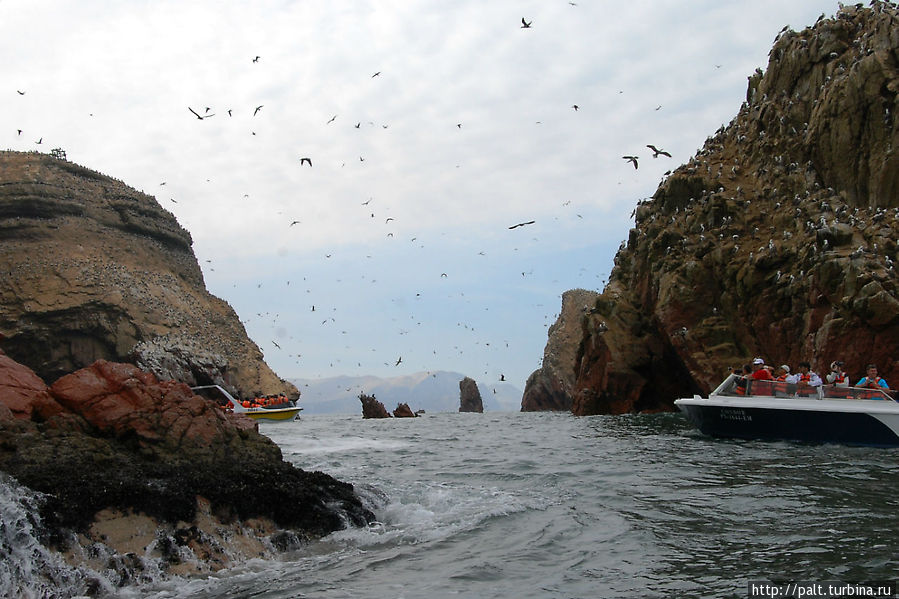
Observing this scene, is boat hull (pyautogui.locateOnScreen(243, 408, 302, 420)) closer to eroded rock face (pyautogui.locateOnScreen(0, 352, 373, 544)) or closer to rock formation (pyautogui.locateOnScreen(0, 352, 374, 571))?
rock formation (pyautogui.locateOnScreen(0, 352, 374, 571))

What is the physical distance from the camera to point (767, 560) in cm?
661

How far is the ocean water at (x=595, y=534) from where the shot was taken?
6.41m

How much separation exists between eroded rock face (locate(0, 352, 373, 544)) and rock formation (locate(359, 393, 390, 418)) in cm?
4966

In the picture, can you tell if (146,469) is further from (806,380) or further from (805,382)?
(806,380)

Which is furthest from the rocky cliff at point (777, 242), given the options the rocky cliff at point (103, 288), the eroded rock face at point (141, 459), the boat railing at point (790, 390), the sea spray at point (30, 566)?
the rocky cliff at point (103, 288)

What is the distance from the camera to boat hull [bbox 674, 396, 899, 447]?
1639cm

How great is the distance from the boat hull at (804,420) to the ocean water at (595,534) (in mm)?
1377

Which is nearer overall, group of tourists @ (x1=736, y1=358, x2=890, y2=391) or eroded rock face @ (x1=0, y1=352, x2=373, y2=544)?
eroded rock face @ (x1=0, y1=352, x2=373, y2=544)

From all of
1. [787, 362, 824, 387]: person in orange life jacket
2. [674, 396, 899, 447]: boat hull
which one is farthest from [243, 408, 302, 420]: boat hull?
[787, 362, 824, 387]: person in orange life jacket

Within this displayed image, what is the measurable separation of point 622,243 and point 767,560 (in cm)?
4223

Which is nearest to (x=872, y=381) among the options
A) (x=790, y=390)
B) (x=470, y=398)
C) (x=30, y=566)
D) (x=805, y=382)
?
(x=805, y=382)

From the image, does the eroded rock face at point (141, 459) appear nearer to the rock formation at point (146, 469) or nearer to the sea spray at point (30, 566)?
the rock formation at point (146, 469)

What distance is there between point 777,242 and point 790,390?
1690cm

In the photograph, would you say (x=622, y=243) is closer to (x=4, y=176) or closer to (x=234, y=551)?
(x=234, y=551)
